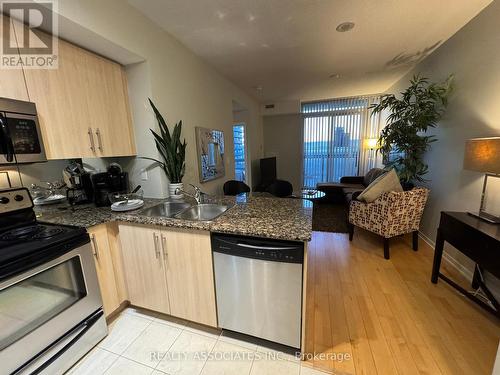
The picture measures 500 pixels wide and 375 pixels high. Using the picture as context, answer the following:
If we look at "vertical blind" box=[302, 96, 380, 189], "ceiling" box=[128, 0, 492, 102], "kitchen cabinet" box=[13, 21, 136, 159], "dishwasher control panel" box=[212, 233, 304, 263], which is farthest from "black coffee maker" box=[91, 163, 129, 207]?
"vertical blind" box=[302, 96, 380, 189]

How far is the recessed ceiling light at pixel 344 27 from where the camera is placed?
2.08 meters

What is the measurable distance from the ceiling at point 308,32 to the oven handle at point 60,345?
247 centimetres

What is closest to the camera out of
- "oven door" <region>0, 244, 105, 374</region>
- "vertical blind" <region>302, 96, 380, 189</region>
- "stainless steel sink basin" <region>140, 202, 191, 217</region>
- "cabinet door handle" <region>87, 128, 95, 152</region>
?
"oven door" <region>0, 244, 105, 374</region>

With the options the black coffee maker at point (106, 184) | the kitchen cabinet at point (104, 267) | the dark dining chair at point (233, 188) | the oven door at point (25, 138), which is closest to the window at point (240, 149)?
the dark dining chair at point (233, 188)

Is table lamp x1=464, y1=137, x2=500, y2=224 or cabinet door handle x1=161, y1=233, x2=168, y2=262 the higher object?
table lamp x1=464, y1=137, x2=500, y2=224

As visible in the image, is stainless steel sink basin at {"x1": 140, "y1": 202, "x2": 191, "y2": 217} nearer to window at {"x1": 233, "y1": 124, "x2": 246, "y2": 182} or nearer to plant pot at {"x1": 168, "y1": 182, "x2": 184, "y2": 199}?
plant pot at {"x1": 168, "y1": 182, "x2": 184, "y2": 199}

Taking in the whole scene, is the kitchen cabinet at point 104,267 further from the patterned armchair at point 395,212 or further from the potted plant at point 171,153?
the patterned armchair at point 395,212

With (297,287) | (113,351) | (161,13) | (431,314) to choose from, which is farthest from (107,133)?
(431,314)

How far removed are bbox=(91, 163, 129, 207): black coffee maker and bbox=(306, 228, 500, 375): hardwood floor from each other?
2.07 m

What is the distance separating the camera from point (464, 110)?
2.30 m

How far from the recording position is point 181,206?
202cm

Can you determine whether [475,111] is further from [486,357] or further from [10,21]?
[10,21]

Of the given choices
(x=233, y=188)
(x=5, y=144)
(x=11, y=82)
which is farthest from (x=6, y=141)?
(x=233, y=188)

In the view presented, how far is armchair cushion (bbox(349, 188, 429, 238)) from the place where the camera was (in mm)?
2389
